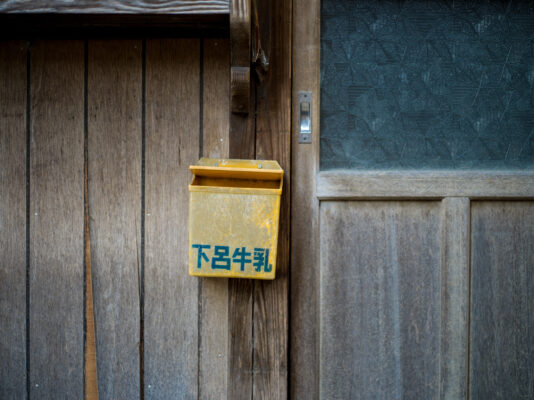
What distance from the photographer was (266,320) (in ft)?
3.80

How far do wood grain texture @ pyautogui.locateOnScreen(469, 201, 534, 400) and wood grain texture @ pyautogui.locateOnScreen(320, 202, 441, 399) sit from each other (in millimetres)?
127

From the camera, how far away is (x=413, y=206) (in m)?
1.21

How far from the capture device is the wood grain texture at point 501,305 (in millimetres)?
1209

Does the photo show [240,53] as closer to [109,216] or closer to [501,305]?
[109,216]

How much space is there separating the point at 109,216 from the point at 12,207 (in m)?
0.31

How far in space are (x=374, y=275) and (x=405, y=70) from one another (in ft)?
2.09

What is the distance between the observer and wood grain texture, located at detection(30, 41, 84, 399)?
1.23 m

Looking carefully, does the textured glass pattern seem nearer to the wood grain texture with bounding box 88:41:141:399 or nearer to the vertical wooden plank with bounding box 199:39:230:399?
the vertical wooden plank with bounding box 199:39:230:399

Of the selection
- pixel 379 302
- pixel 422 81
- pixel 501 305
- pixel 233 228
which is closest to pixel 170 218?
pixel 233 228

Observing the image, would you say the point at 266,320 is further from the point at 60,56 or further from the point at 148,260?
the point at 60,56

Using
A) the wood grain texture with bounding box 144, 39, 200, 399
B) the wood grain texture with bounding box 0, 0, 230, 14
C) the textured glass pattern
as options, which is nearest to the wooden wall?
the wood grain texture with bounding box 144, 39, 200, 399

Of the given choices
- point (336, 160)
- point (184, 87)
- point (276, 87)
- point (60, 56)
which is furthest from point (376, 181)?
point (60, 56)

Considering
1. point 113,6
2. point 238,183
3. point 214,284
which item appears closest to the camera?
point 113,6

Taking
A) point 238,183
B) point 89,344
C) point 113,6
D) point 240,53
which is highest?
point 113,6
